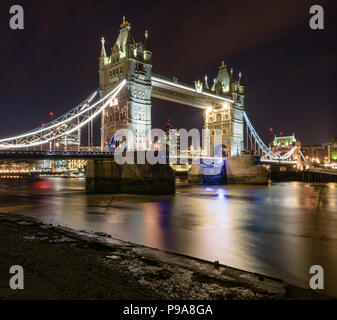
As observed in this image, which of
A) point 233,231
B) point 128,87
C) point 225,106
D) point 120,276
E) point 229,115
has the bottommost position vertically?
point 233,231

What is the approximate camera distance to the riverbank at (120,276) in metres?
4.09

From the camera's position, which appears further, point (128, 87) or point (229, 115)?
point (229, 115)

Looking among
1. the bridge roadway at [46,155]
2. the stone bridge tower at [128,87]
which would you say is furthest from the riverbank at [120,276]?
the stone bridge tower at [128,87]

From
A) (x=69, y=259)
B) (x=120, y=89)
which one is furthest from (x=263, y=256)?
(x=120, y=89)

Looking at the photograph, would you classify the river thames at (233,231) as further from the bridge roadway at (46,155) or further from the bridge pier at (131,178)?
the bridge roadway at (46,155)

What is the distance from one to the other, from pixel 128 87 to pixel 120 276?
27.6m

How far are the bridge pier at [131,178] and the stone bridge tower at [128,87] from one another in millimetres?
5936

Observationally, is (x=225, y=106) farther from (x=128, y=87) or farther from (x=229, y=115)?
(x=128, y=87)

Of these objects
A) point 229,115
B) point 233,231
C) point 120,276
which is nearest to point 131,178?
point 233,231

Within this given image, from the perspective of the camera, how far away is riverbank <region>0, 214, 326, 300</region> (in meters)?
4.09

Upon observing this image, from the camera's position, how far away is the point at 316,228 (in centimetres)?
1116

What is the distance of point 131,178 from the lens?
22797 millimetres
